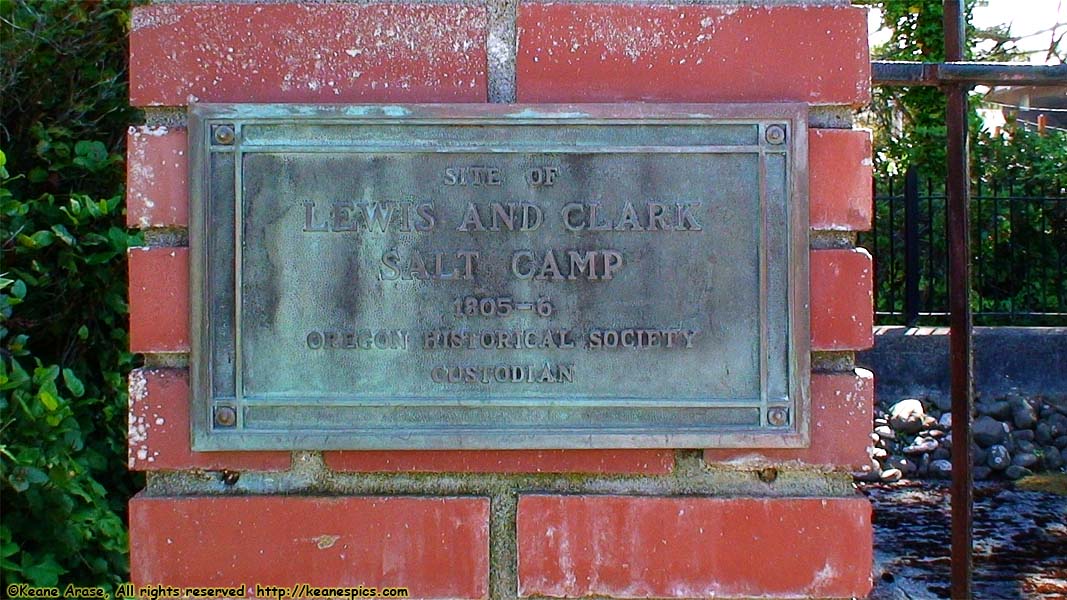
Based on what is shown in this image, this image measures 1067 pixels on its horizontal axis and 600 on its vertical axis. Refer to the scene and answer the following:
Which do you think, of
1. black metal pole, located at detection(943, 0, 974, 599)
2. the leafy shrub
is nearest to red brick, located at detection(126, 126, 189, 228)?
the leafy shrub

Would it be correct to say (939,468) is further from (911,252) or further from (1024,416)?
(911,252)

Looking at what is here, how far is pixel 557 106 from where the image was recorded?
1.57 metres

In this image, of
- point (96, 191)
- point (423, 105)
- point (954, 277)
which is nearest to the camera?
point (423, 105)

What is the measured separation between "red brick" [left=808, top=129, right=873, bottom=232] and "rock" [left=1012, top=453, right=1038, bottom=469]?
501 centimetres

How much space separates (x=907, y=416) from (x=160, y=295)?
5.30 metres

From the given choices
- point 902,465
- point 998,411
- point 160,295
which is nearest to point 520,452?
point 160,295

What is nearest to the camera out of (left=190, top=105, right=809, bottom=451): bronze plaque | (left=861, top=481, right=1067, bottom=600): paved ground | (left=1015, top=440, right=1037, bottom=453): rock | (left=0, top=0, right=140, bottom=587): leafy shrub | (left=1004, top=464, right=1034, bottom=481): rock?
(left=190, top=105, right=809, bottom=451): bronze plaque

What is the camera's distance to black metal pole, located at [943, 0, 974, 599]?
1.68 m

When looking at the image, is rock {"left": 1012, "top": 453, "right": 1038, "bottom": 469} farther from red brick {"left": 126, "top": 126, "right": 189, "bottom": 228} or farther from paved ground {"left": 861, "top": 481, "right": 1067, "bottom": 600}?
red brick {"left": 126, "top": 126, "right": 189, "bottom": 228}

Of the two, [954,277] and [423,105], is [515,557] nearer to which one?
[423,105]

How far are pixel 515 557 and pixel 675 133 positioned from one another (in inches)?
29.2

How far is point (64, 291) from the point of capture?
2.13m

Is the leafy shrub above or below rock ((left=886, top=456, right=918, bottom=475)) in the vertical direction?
above

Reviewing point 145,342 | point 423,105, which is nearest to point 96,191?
point 145,342
